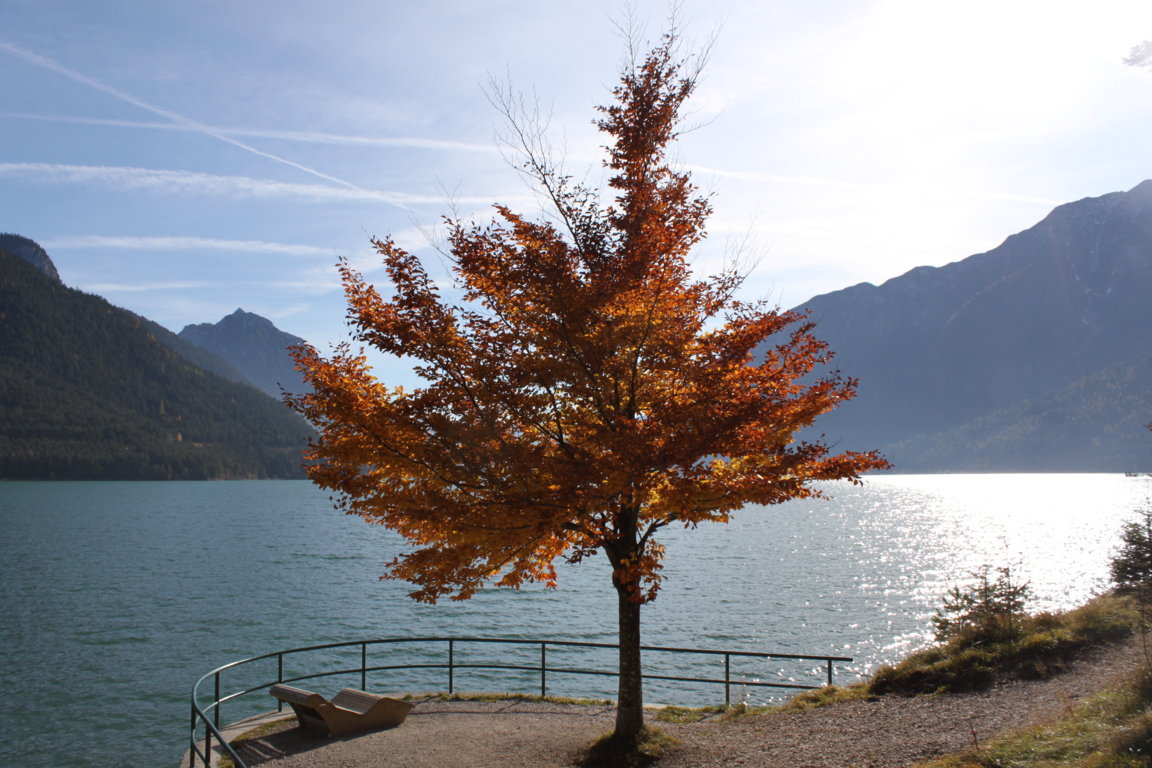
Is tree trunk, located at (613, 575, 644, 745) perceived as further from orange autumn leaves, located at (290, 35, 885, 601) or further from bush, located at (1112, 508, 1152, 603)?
bush, located at (1112, 508, 1152, 603)

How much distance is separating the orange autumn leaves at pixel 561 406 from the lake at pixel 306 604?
1315 cm

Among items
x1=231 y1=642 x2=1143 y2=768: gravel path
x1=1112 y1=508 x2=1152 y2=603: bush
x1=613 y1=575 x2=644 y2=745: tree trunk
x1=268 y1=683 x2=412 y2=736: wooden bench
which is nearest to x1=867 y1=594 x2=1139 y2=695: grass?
x1=231 y1=642 x2=1143 y2=768: gravel path

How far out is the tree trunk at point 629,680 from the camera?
11.7 meters

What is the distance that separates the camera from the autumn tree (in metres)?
10.0

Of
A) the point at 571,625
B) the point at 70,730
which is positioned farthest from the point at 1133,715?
the point at 571,625

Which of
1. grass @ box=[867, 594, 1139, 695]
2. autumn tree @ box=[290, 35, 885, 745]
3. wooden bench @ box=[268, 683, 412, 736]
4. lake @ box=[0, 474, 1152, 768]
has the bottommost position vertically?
lake @ box=[0, 474, 1152, 768]

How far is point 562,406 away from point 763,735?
582 centimetres

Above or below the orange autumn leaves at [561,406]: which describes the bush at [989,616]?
below

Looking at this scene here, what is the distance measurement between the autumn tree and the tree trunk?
544mm

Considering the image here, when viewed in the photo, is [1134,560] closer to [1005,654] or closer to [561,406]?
[1005,654]

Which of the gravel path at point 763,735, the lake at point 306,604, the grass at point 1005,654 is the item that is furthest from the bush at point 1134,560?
the gravel path at point 763,735

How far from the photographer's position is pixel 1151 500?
24.9m

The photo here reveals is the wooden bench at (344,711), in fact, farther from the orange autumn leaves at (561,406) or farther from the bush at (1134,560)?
the bush at (1134,560)

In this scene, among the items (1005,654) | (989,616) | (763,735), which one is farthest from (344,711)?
(989,616)
